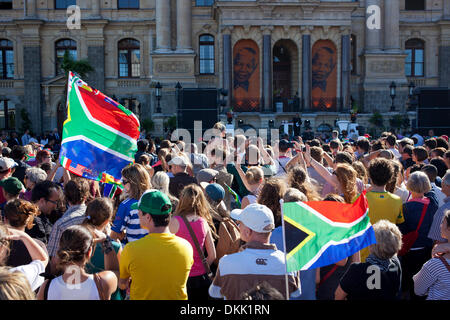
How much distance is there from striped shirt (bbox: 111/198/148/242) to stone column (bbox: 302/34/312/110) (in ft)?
102

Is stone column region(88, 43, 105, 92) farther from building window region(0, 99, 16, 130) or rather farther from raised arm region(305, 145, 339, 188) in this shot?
raised arm region(305, 145, 339, 188)

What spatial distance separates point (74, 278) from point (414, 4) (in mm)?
42400

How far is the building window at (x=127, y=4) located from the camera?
4019 cm

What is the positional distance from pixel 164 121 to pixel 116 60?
8.07 metres

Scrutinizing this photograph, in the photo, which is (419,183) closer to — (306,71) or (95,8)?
(306,71)

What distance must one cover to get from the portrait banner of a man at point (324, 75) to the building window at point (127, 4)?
46.1ft

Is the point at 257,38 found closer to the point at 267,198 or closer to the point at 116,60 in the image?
the point at 116,60

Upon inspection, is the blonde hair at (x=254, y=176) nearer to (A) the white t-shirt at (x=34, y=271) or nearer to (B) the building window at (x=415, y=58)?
(A) the white t-shirt at (x=34, y=271)

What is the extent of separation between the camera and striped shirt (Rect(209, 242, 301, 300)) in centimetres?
457

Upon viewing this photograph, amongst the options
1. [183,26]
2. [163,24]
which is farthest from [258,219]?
[163,24]

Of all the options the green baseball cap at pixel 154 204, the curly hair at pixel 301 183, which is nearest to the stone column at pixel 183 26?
the curly hair at pixel 301 183

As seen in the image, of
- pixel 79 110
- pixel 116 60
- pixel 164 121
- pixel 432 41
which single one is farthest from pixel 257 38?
pixel 79 110

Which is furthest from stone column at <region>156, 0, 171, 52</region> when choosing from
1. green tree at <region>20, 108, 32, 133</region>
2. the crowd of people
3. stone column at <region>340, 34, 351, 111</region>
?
the crowd of people

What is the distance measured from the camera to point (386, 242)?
475cm
